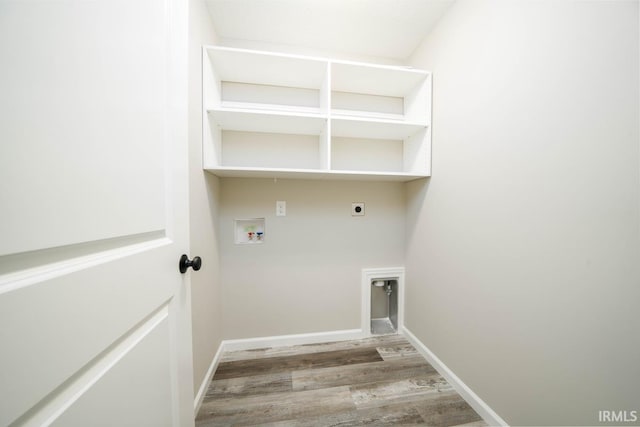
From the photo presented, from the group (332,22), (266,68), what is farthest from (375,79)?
(266,68)

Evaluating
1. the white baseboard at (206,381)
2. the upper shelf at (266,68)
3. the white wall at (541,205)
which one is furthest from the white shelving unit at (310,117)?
the white baseboard at (206,381)

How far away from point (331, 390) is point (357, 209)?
49.3 inches

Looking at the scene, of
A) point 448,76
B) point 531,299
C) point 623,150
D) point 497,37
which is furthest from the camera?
point 448,76

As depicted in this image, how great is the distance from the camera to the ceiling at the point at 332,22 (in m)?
1.26

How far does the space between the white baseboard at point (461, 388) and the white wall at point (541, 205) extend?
3 cm

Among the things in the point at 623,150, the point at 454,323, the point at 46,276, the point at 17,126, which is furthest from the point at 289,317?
the point at 623,150

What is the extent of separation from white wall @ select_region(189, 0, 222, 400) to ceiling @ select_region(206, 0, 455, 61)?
7.7 inches

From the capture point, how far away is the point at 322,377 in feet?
4.54

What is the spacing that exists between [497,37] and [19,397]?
188cm

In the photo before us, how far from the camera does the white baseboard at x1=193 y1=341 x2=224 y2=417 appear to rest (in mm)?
1149

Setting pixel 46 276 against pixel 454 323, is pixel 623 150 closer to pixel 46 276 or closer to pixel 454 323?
pixel 454 323

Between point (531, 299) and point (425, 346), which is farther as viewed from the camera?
point (425, 346)

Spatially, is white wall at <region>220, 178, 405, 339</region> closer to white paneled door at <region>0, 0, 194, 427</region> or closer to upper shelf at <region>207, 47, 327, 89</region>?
upper shelf at <region>207, 47, 327, 89</region>

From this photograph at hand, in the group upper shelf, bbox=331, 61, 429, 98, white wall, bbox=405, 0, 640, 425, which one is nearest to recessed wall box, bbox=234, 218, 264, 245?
upper shelf, bbox=331, 61, 429, 98
